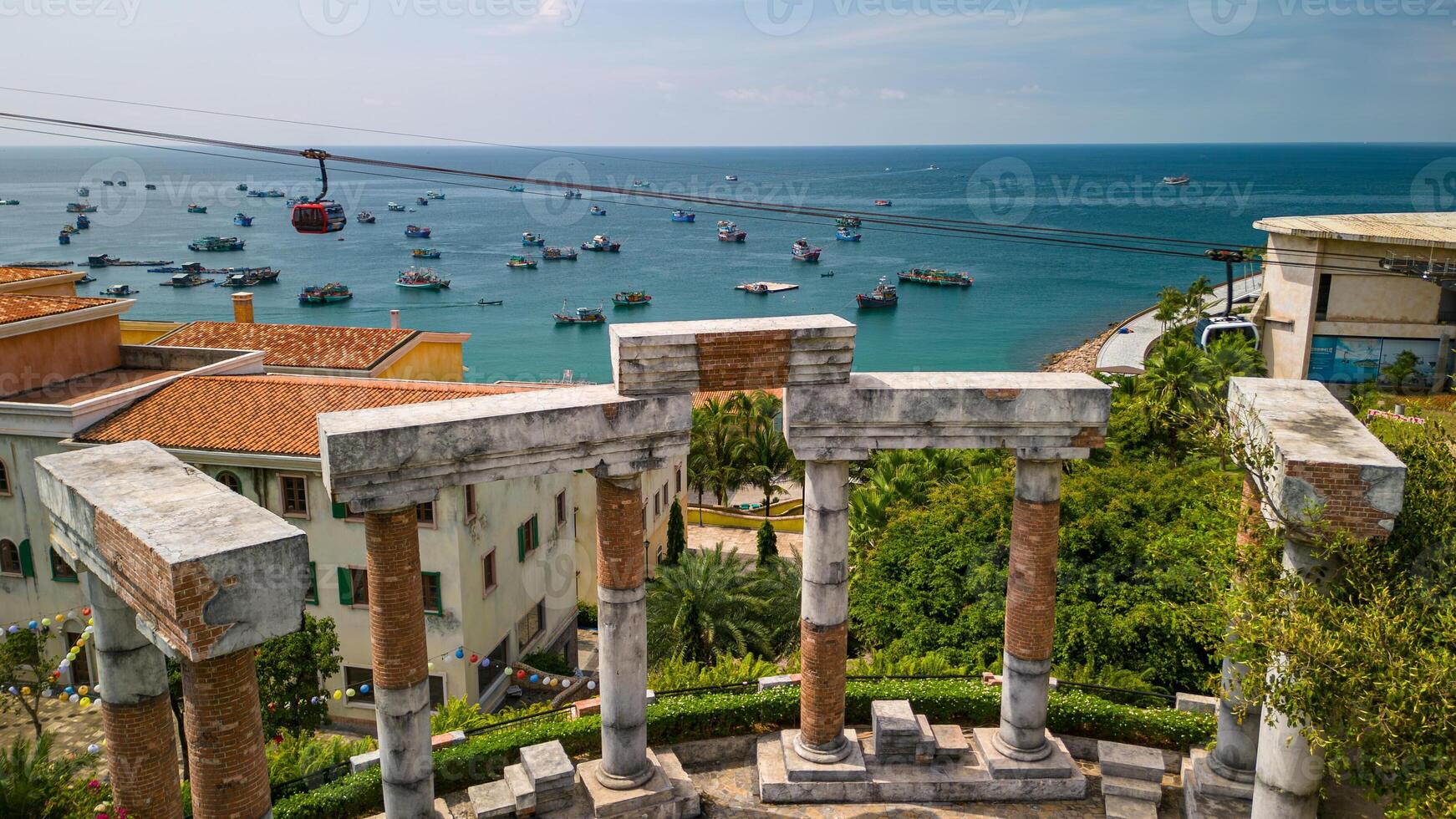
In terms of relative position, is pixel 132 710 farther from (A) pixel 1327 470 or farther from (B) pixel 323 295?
(B) pixel 323 295

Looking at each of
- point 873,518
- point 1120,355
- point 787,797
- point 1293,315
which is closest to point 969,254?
point 1120,355

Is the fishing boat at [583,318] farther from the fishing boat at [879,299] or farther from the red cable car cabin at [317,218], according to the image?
the red cable car cabin at [317,218]

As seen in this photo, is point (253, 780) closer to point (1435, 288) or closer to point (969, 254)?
point (1435, 288)

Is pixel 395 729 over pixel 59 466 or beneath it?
beneath

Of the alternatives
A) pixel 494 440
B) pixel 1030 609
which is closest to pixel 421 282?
pixel 494 440

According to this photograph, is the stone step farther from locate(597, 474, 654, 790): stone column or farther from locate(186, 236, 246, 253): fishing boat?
locate(186, 236, 246, 253): fishing boat

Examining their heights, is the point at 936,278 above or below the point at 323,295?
above

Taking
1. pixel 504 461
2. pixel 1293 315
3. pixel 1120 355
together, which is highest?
pixel 504 461
